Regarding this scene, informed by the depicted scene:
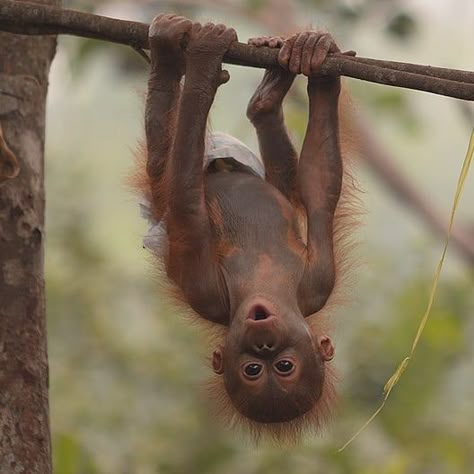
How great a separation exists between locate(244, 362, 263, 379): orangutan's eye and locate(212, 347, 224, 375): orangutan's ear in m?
0.16

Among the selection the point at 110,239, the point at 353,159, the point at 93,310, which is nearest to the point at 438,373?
the point at 93,310

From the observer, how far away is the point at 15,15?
3828 millimetres

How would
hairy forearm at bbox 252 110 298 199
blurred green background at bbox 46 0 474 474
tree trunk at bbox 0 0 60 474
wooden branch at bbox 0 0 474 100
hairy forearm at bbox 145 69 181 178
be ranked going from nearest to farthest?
wooden branch at bbox 0 0 474 100
tree trunk at bbox 0 0 60 474
hairy forearm at bbox 145 69 181 178
hairy forearm at bbox 252 110 298 199
blurred green background at bbox 46 0 474 474

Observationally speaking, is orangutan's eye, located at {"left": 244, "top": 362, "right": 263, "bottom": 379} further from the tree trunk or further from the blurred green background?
the blurred green background

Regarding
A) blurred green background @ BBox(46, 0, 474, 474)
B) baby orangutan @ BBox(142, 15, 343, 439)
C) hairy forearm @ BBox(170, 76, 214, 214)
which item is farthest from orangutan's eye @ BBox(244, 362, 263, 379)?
blurred green background @ BBox(46, 0, 474, 474)

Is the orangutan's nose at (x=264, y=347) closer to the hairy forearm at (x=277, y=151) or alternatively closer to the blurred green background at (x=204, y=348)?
the hairy forearm at (x=277, y=151)

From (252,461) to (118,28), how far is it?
4905 millimetres

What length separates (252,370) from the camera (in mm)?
4316

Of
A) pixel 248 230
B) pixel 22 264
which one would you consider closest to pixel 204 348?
pixel 248 230

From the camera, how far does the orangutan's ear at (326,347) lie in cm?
448

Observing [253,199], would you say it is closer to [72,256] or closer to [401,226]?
[72,256]

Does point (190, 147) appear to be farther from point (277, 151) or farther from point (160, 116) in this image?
point (277, 151)

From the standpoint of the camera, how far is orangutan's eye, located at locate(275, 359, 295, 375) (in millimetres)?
4312

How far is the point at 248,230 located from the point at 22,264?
0.88m
